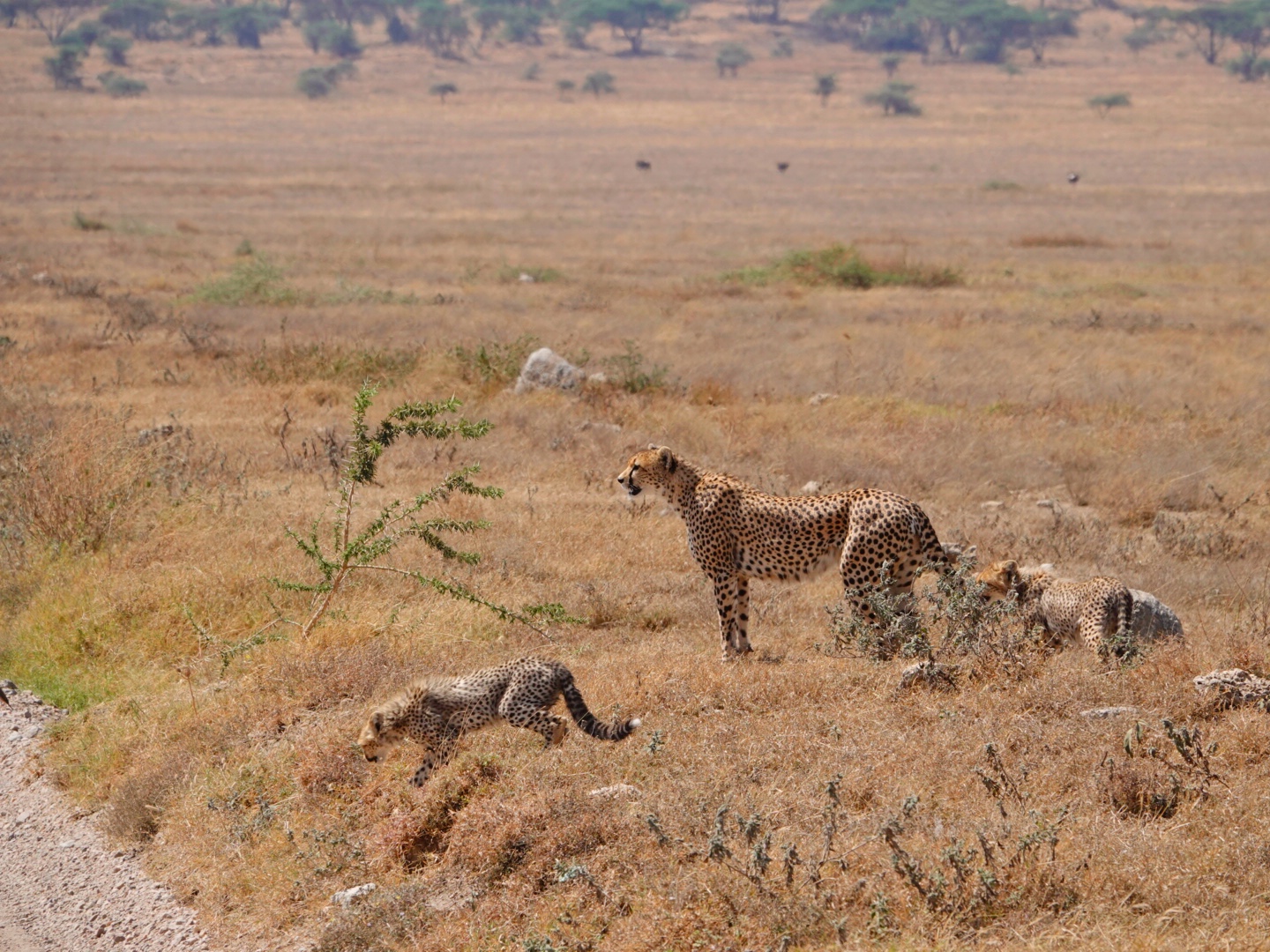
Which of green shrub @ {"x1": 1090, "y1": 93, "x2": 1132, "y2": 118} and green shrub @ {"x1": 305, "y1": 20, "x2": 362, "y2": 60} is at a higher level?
green shrub @ {"x1": 305, "y1": 20, "x2": 362, "y2": 60}

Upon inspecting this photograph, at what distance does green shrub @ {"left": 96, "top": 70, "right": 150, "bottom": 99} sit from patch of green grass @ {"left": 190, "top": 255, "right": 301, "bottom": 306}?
5899cm

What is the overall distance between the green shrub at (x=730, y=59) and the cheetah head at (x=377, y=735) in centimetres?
8988

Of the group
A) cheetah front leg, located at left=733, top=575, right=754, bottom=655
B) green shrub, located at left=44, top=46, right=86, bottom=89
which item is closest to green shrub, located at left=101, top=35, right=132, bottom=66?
green shrub, located at left=44, top=46, right=86, bottom=89

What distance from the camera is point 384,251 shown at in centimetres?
2909

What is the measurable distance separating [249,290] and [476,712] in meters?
16.9

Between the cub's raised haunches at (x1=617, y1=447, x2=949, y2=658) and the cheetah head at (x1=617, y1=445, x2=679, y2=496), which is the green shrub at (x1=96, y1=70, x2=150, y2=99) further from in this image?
the cub's raised haunches at (x1=617, y1=447, x2=949, y2=658)

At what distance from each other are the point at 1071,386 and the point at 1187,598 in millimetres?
7040

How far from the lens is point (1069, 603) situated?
794cm

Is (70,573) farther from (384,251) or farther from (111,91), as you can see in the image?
(111,91)

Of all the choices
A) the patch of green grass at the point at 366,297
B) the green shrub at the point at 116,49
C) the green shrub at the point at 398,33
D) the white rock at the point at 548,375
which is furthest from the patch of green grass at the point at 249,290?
the green shrub at the point at 398,33

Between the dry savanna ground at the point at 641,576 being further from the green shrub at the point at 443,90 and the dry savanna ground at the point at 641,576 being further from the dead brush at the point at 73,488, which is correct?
the green shrub at the point at 443,90

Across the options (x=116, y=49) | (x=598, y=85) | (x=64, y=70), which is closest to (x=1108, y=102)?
(x=598, y=85)

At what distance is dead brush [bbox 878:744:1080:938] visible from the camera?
477 centimetres

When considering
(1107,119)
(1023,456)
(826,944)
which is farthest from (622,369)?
(1107,119)
